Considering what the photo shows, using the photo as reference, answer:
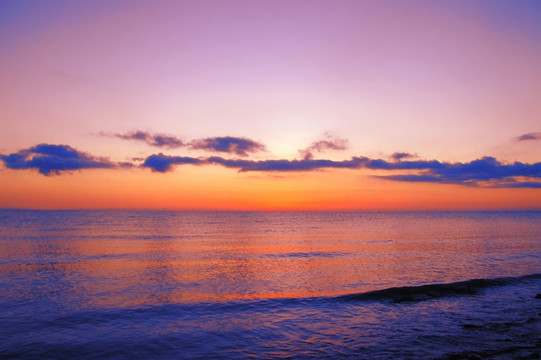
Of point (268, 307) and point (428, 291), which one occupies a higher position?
point (268, 307)

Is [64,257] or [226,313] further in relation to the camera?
[64,257]

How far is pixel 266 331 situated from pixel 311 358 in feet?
12.7

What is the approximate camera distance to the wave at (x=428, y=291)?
23469 millimetres

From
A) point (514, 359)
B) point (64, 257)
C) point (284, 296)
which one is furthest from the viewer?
point (64, 257)

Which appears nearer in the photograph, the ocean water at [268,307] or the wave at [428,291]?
the ocean water at [268,307]

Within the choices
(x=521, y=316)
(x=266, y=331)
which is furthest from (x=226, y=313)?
(x=521, y=316)

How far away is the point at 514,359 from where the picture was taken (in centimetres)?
1271

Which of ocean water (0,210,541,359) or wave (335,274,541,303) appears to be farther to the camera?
wave (335,274,541,303)

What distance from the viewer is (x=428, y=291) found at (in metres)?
25.2

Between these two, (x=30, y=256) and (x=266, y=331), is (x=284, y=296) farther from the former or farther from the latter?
(x=30, y=256)

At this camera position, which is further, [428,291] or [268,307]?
[428,291]

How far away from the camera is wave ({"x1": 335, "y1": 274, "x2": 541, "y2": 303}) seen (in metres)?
23.5

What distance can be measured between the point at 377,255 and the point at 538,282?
16.5m

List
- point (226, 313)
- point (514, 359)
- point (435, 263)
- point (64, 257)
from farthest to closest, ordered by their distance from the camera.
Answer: point (64, 257), point (435, 263), point (226, 313), point (514, 359)
